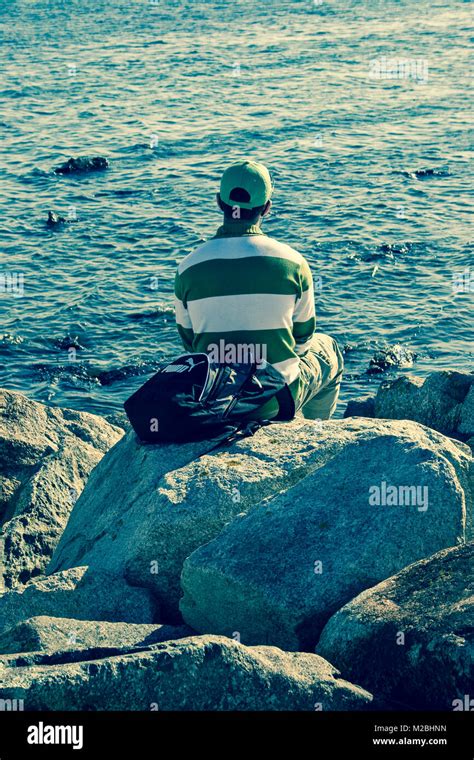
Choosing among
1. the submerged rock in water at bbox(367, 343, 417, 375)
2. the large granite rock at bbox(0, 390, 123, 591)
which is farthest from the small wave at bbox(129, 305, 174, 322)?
the large granite rock at bbox(0, 390, 123, 591)

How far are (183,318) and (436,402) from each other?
385 centimetres

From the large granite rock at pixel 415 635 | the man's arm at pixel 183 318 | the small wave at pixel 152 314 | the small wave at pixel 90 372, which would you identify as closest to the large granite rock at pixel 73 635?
the large granite rock at pixel 415 635

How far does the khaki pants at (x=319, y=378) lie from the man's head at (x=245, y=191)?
1.68 metres

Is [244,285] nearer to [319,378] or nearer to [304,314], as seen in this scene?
[304,314]

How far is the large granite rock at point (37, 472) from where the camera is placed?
Answer: 33.1ft

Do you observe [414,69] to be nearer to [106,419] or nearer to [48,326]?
[48,326]

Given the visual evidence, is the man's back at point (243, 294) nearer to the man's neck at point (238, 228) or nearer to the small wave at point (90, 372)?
the man's neck at point (238, 228)

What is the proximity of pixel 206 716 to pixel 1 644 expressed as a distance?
1955 millimetres

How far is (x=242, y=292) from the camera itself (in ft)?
29.9

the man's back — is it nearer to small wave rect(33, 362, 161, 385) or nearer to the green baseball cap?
the green baseball cap

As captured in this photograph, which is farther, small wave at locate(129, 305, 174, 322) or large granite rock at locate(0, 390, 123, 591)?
small wave at locate(129, 305, 174, 322)

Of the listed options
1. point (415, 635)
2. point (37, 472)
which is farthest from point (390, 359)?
point (415, 635)

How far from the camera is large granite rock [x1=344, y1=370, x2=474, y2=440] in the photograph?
12023 mm

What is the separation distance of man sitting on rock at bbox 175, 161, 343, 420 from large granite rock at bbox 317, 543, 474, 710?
2655 millimetres
